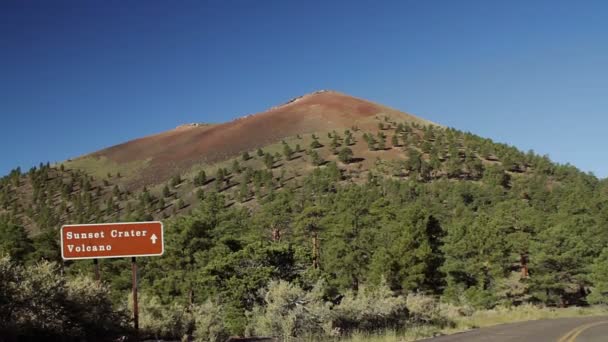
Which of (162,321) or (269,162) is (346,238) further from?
(269,162)

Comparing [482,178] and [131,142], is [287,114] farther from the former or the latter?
[482,178]

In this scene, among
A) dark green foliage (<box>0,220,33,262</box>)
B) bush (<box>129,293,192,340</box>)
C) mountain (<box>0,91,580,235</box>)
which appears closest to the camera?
bush (<box>129,293,192,340</box>)

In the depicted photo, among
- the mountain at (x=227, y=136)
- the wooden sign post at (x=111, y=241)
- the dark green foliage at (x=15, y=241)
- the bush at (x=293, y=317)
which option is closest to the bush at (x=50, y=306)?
the wooden sign post at (x=111, y=241)

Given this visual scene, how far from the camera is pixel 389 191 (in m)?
74.8

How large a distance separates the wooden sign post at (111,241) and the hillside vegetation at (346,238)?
1.26 m

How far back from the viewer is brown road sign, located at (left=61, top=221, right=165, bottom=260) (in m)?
15.9

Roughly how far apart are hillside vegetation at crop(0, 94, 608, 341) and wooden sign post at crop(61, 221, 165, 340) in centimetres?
126

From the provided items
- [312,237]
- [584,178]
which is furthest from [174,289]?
[584,178]

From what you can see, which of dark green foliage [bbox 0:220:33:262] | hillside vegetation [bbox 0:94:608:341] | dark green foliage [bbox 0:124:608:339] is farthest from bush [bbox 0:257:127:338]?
dark green foliage [bbox 0:220:33:262]

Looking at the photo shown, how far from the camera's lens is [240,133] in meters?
149

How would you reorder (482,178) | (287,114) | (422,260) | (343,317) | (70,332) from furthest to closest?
(287,114) < (482,178) < (422,260) < (343,317) < (70,332)

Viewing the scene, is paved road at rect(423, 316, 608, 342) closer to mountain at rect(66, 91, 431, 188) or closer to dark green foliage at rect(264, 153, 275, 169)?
dark green foliage at rect(264, 153, 275, 169)

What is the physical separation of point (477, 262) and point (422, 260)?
742cm

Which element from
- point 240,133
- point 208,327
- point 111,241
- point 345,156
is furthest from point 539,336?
point 240,133
